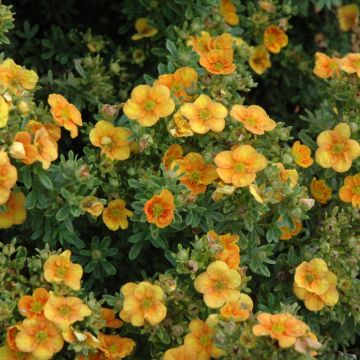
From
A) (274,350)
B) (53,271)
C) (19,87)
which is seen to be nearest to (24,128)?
(19,87)

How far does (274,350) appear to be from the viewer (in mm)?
2373

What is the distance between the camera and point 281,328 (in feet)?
7.76

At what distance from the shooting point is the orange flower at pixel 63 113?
9.23 feet

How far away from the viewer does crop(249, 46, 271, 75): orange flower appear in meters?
4.02

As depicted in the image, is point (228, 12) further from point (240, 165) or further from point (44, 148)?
point (44, 148)

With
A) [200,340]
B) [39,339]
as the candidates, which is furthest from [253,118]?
[39,339]

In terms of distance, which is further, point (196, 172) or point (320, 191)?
point (320, 191)

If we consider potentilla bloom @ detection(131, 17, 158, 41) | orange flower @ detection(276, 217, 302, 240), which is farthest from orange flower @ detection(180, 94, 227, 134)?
potentilla bloom @ detection(131, 17, 158, 41)

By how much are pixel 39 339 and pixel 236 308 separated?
64 centimetres

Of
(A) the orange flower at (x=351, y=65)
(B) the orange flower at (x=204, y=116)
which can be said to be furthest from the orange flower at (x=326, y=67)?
(B) the orange flower at (x=204, y=116)

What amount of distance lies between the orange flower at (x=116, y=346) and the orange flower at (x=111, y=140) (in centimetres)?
65

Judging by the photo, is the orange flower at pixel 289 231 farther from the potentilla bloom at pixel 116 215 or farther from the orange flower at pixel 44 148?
the orange flower at pixel 44 148

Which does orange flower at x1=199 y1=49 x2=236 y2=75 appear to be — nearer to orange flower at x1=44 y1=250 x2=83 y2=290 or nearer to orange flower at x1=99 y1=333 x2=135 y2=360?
orange flower at x1=44 y1=250 x2=83 y2=290

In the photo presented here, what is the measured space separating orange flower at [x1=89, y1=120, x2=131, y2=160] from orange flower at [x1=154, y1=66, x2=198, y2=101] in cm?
29
